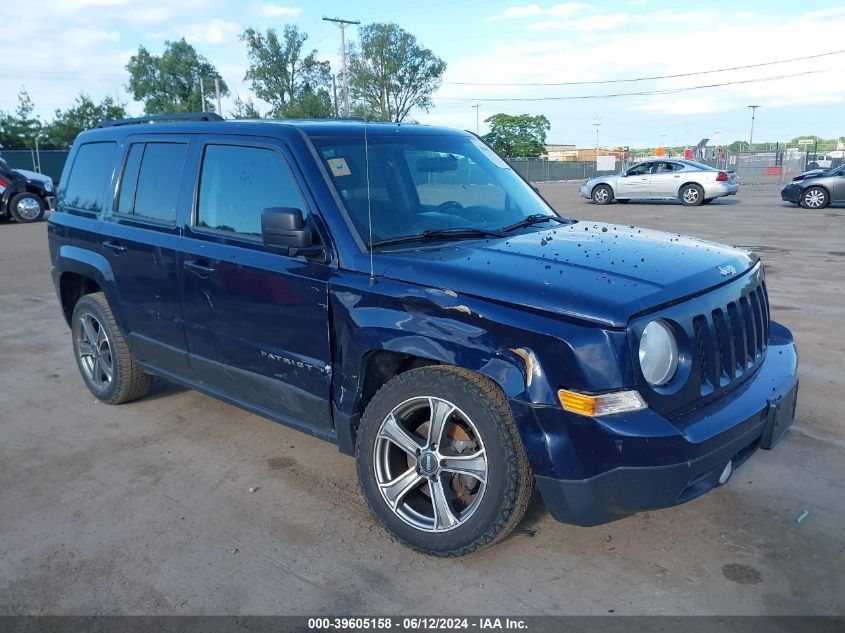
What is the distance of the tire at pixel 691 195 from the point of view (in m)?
23.1

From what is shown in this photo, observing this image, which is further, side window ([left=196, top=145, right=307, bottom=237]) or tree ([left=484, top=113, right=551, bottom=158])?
tree ([left=484, top=113, right=551, bottom=158])

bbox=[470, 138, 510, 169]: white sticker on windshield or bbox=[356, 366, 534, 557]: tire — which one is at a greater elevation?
bbox=[470, 138, 510, 169]: white sticker on windshield

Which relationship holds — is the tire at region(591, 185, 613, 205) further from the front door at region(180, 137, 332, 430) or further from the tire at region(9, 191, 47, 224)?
the front door at region(180, 137, 332, 430)

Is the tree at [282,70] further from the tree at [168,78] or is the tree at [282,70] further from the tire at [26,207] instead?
the tire at [26,207]

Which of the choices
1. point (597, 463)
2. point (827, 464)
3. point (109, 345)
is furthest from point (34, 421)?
point (827, 464)

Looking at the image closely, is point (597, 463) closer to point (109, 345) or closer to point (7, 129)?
point (109, 345)

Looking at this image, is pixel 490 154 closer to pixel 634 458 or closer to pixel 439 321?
pixel 439 321

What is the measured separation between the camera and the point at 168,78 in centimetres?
7944

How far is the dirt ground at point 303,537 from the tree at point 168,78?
8042 centimetres

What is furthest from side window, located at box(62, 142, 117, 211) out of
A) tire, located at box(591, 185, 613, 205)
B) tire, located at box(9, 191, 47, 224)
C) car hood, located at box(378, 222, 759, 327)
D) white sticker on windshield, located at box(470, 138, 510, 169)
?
tire, located at box(591, 185, 613, 205)

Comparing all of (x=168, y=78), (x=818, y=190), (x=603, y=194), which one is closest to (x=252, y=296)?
(x=818, y=190)

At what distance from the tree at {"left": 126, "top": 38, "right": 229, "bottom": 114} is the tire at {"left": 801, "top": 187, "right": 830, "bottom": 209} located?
6925cm

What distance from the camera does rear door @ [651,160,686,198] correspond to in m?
23.3

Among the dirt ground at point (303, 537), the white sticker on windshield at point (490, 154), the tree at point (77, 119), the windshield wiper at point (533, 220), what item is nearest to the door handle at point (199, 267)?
the dirt ground at point (303, 537)
